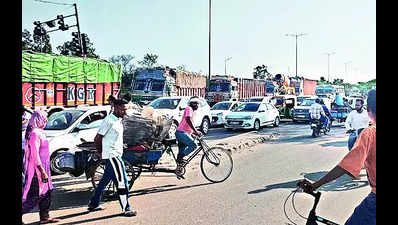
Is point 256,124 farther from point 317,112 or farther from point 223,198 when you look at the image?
point 223,198

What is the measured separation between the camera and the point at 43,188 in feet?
17.2

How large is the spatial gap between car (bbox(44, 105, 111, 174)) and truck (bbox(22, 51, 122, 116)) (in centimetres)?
532

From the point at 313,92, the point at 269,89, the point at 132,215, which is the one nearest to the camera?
the point at 132,215

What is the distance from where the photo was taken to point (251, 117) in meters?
19.2

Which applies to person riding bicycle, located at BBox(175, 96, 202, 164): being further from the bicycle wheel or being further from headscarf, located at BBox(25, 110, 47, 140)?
headscarf, located at BBox(25, 110, 47, 140)

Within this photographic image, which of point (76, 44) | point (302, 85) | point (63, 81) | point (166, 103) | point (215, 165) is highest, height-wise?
point (76, 44)

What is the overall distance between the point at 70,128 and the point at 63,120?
419mm

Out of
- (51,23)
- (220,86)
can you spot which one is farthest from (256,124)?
(51,23)

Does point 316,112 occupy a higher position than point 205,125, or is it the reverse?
point 316,112

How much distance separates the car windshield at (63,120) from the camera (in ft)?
30.0

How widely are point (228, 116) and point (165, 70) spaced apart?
5087 millimetres
